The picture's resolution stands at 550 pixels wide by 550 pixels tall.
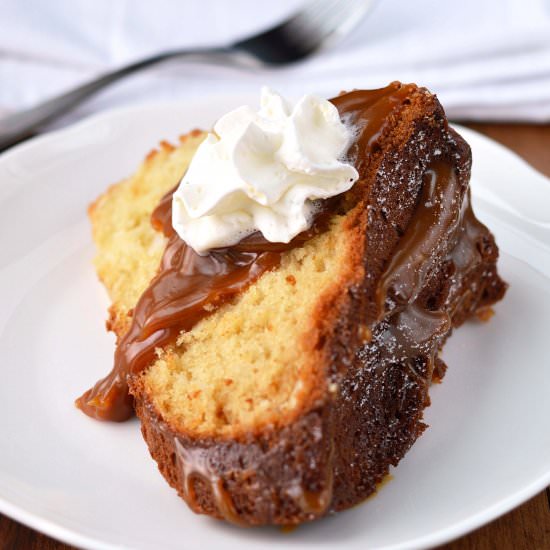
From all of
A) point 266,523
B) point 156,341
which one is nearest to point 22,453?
point 156,341

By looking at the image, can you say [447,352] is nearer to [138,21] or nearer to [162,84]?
[162,84]

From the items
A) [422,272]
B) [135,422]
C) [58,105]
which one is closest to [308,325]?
[422,272]

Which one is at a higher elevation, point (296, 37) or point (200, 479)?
point (200, 479)

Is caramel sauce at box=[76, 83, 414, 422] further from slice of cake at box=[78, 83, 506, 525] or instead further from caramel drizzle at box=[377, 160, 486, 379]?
caramel drizzle at box=[377, 160, 486, 379]

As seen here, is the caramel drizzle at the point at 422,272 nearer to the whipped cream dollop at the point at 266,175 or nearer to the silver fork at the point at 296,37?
the whipped cream dollop at the point at 266,175

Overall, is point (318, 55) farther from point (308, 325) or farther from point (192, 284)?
point (308, 325)

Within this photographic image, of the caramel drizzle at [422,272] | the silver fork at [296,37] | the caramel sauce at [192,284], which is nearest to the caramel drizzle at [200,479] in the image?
the caramel sauce at [192,284]
